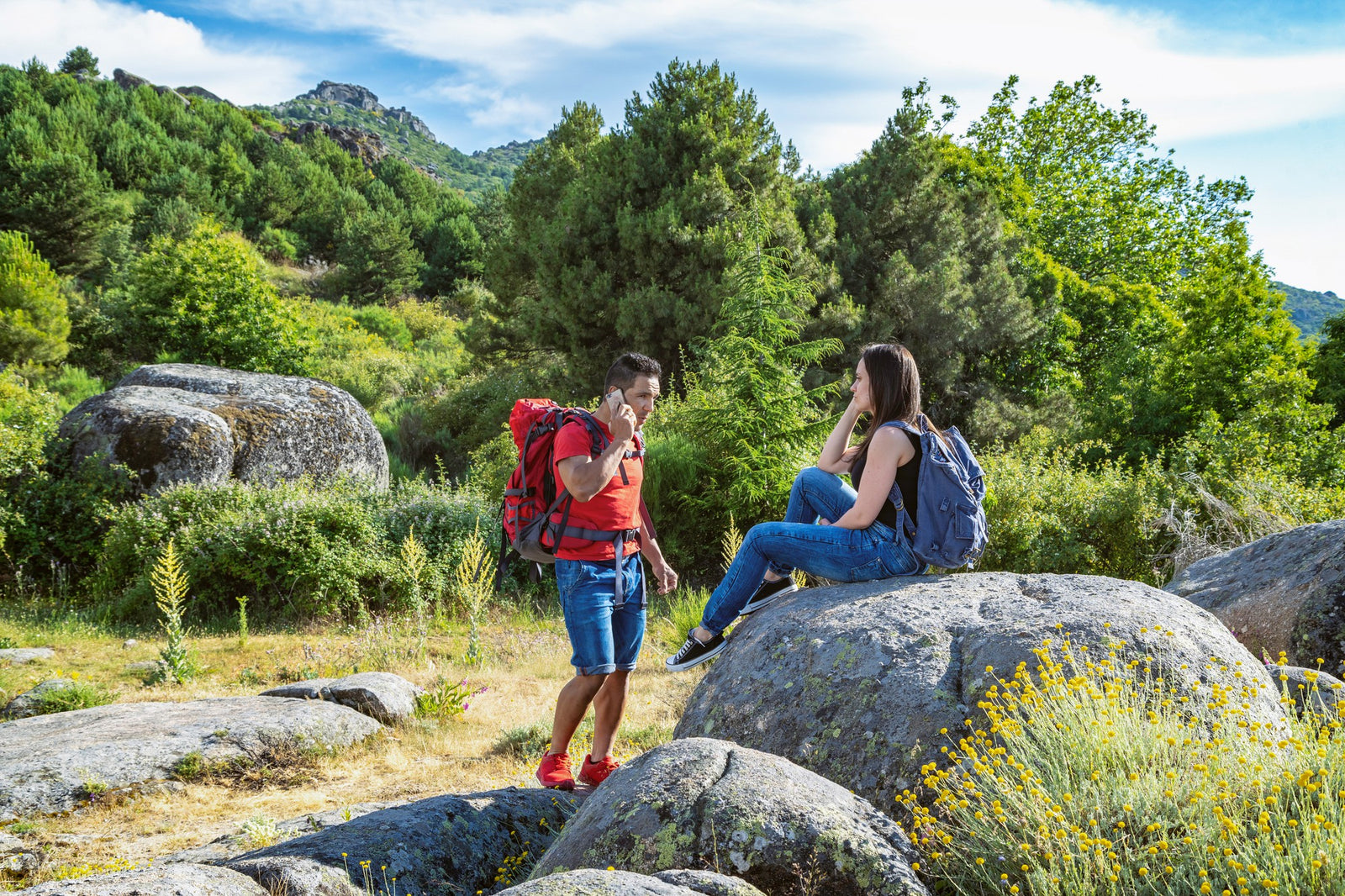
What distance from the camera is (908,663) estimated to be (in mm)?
3209

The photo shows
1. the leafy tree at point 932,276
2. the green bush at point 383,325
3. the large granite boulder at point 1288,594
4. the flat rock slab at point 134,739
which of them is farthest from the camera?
the green bush at point 383,325

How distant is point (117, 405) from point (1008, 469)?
435 inches

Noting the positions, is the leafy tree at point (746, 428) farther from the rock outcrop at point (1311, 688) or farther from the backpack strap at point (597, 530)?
the rock outcrop at point (1311, 688)

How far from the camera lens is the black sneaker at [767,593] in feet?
13.4

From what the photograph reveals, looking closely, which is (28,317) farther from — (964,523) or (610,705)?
(964,523)

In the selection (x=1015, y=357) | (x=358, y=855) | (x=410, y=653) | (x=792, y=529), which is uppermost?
(x=1015, y=357)

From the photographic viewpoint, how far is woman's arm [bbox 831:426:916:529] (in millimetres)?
3773

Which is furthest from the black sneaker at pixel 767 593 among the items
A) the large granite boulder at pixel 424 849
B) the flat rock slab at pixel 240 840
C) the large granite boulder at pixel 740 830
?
the flat rock slab at pixel 240 840

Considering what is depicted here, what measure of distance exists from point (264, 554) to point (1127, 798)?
28.5 feet

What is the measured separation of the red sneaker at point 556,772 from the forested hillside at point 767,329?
230 inches

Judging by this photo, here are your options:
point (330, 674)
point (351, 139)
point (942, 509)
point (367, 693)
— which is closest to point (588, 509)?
point (942, 509)

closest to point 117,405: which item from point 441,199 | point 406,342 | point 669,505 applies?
point 669,505

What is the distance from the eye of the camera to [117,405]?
1038 cm

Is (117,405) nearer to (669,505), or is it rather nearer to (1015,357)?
(669,505)
